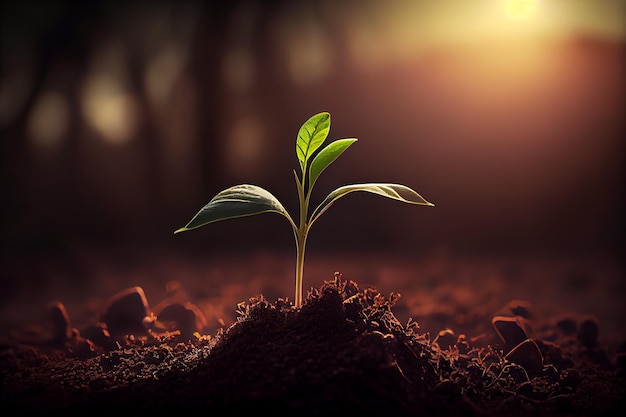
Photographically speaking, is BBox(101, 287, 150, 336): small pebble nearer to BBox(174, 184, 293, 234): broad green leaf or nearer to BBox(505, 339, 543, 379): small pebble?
BBox(174, 184, 293, 234): broad green leaf

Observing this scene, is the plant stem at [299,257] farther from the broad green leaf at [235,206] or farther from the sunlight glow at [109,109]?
the sunlight glow at [109,109]

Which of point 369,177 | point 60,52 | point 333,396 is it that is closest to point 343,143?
point 333,396

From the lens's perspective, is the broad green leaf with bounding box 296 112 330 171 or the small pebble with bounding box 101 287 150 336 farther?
the small pebble with bounding box 101 287 150 336

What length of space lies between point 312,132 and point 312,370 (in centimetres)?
37

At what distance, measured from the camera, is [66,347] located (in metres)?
1.09

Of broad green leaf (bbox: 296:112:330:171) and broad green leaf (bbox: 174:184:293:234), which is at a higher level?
broad green leaf (bbox: 296:112:330:171)

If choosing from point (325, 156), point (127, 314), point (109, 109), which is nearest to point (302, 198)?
point (325, 156)

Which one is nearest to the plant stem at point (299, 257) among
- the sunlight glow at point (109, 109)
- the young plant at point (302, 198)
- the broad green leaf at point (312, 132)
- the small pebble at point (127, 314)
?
the young plant at point (302, 198)

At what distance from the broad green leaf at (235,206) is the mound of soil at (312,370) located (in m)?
0.18

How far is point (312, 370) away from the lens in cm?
73

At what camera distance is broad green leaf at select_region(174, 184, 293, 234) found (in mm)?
731

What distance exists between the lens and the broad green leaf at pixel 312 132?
34.1 inches

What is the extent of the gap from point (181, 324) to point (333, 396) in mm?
535

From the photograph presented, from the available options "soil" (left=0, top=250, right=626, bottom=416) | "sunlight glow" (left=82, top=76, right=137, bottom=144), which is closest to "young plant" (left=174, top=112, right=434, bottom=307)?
"soil" (left=0, top=250, right=626, bottom=416)
